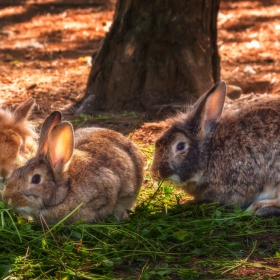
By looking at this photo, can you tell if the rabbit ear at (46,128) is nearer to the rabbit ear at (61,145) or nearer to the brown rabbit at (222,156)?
the rabbit ear at (61,145)

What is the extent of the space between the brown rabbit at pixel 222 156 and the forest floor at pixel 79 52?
1492mm

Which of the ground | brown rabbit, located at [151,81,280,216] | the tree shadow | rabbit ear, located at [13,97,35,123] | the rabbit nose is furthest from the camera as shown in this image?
the tree shadow

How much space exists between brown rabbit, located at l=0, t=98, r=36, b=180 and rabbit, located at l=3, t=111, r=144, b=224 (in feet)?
1.20

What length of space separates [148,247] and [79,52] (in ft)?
20.6

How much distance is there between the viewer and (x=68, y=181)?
4977 mm

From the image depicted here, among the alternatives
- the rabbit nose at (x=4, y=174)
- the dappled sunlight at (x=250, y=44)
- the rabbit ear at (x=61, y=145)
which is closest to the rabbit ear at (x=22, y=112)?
the rabbit nose at (x=4, y=174)

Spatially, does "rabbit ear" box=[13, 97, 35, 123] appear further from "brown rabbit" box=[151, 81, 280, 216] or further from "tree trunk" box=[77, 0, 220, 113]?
"tree trunk" box=[77, 0, 220, 113]

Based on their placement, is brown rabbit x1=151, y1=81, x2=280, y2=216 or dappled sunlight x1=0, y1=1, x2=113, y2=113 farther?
dappled sunlight x1=0, y1=1, x2=113, y2=113

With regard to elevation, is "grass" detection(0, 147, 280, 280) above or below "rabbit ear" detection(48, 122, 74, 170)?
below

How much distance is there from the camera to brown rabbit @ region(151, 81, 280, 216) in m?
5.50

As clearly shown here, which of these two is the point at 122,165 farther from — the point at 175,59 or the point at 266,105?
the point at 175,59

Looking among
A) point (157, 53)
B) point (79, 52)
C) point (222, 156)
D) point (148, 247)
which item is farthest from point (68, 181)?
point (79, 52)

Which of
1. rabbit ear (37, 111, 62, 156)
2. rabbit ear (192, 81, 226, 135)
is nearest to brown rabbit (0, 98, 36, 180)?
rabbit ear (37, 111, 62, 156)

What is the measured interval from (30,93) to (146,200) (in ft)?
11.3
